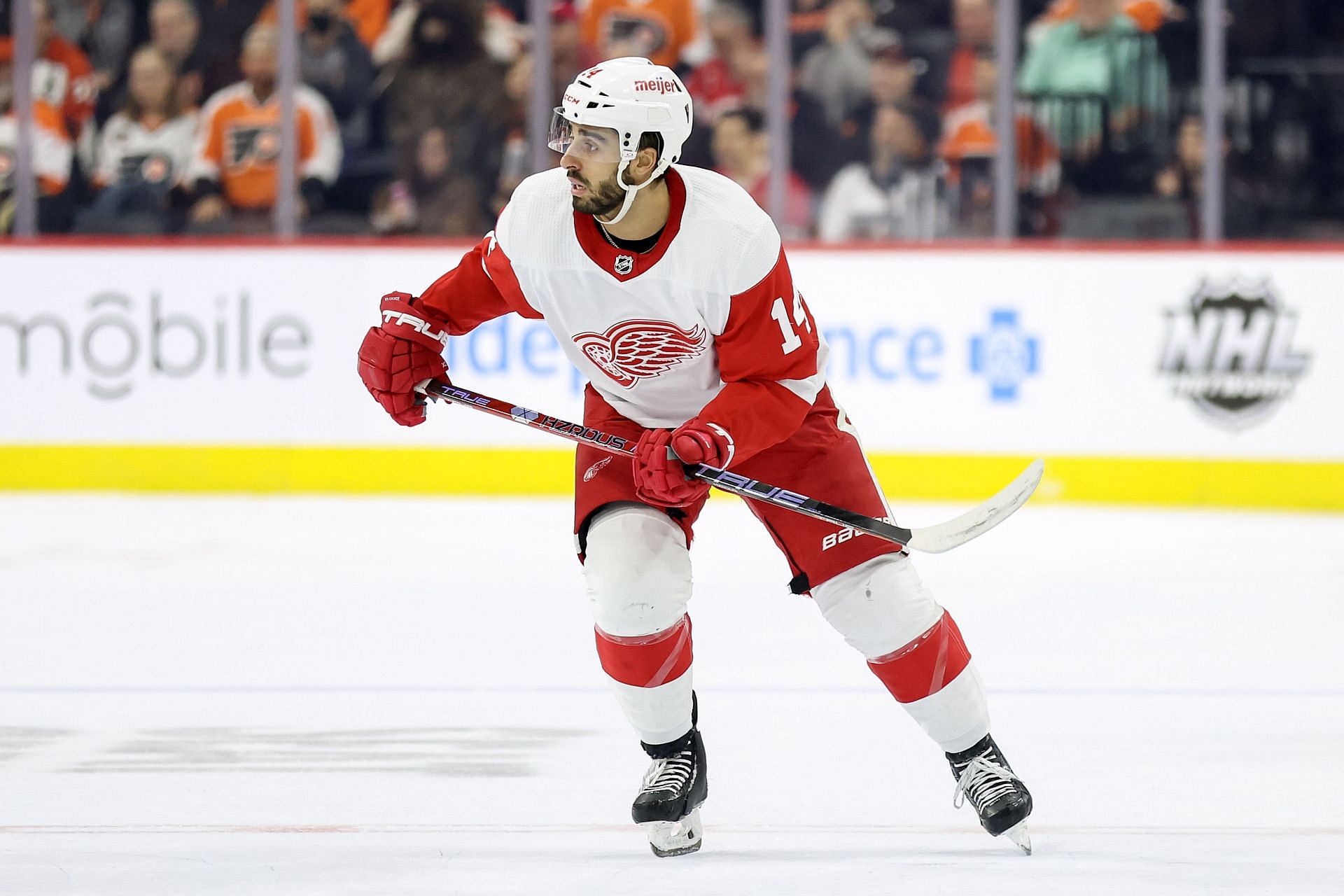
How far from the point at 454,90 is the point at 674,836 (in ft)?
14.6

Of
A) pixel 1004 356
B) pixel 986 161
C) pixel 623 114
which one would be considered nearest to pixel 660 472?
pixel 623 114

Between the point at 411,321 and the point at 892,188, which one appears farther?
the point at 892,188

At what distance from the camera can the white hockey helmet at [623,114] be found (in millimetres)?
2410

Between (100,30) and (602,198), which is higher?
(100,30)

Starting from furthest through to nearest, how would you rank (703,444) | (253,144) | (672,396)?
(253,144) → (672,396) → (703,444)

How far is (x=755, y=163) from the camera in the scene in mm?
6398

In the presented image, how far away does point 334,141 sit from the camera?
654 cm

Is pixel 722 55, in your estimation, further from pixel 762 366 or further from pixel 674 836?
pixel 674 836

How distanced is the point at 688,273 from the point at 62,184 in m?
4.70

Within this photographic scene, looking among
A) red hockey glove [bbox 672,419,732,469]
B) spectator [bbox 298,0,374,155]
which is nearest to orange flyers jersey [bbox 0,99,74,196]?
spectator [bbox 298,0,374,155]

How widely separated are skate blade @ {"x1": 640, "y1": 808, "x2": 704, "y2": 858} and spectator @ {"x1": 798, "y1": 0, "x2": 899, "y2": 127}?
4.23 metres

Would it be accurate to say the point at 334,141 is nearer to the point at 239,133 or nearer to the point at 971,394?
the point at 239,133

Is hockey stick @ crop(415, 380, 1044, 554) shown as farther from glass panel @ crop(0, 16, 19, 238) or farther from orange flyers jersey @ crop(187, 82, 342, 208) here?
glass panel @ crop(0, 16, 19, 238)

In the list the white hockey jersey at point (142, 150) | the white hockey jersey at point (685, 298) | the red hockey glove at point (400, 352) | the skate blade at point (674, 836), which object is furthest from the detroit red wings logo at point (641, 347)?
the white hockey jersey at point (142, 150)
